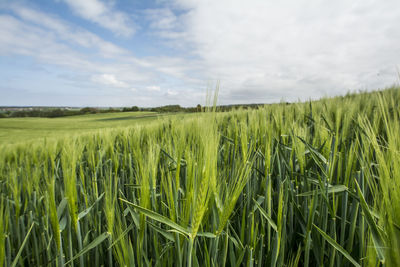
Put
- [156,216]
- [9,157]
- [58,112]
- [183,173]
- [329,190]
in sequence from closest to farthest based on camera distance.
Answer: [156,216] < [329,190] < [183,173] < [9,157] < [58,112]

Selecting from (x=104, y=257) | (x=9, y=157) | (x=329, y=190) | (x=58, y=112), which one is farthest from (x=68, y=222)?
(x=58, y=112)

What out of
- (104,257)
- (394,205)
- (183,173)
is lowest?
(104,257)

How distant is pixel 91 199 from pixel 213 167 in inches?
36.0

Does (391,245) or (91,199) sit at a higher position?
(391,245)

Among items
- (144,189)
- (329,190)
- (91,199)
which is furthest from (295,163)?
(91,199)

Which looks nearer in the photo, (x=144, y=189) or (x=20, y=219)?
(x=144, y=189)

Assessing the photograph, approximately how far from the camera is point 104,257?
0.88m

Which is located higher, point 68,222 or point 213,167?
point 213,167

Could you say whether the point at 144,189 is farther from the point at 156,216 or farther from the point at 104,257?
the point at 104,257

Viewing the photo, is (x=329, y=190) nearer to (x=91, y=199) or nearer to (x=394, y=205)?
(x=394, y=205)

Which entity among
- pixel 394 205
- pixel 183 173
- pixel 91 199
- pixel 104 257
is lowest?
pixel 104 257

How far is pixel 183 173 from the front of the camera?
1.00 meters

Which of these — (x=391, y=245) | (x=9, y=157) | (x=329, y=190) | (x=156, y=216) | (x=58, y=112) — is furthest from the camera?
(x=58, y=112)

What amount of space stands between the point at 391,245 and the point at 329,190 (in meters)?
0.24
